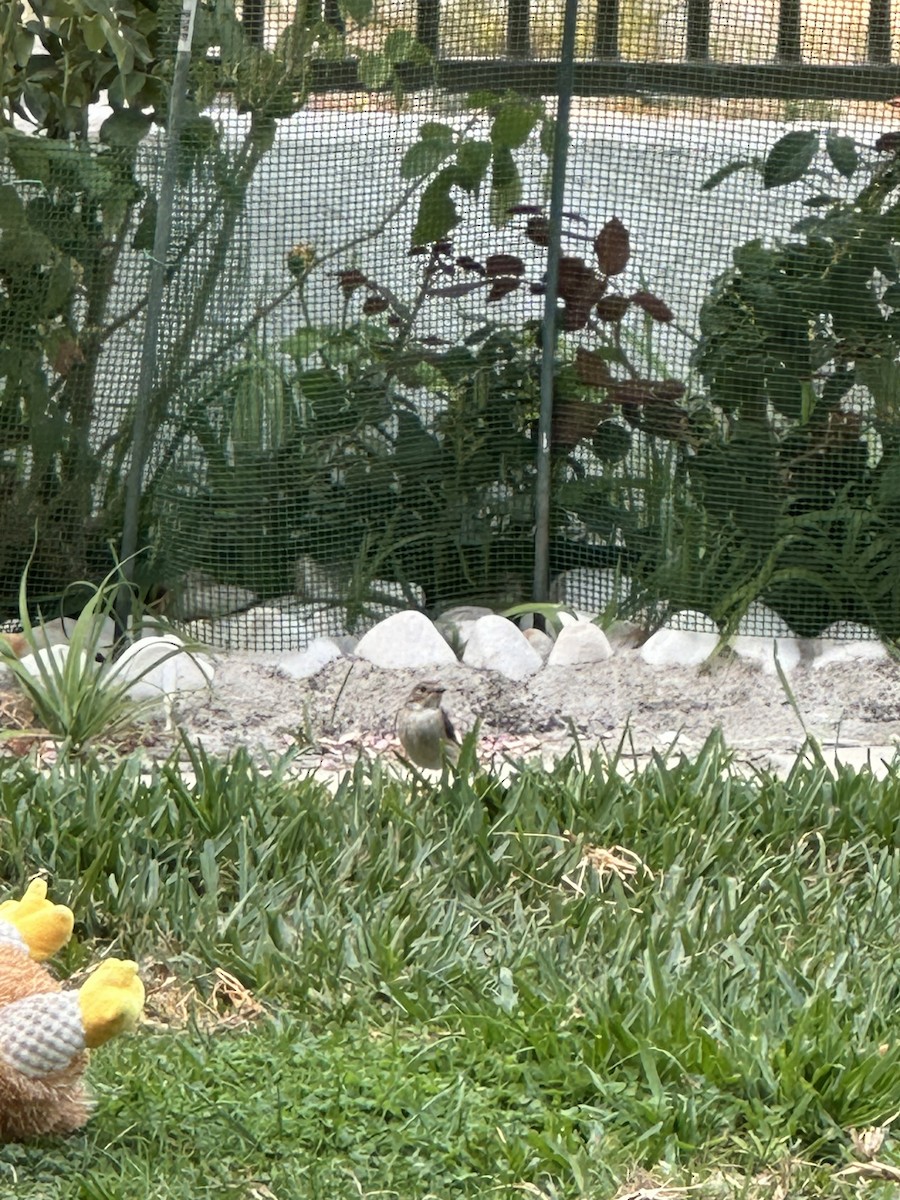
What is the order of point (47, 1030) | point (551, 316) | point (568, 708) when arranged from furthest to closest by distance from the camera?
1. point (551, 316)
2. point (568, 708)
3. point (47, 1030)

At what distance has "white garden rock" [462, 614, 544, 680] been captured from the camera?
200 inches

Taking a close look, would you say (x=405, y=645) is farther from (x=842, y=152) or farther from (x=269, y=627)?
(x=842, y=152)

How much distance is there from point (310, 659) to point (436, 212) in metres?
1.35

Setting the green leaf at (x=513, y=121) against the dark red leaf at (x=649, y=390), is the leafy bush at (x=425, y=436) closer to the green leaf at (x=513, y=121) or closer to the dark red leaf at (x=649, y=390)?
the dark red leaf at (x=649, y=390)

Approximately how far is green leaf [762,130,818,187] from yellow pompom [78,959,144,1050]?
11.7 ft

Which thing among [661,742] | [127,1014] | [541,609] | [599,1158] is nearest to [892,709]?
[661,742]

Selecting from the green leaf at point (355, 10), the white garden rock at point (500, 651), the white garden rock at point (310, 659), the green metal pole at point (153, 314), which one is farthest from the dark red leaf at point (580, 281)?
the white garden rock at point (310, 659)

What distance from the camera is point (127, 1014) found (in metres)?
2.35

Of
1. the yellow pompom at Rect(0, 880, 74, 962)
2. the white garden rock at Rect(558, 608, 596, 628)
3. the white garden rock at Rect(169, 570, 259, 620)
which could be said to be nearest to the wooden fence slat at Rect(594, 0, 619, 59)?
the white garden rock at Rect(558, 608, 596, 628)

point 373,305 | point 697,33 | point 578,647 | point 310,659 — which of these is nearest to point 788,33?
point 697,33

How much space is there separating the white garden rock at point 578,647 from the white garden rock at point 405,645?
30cm

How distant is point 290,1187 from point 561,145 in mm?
Result: 3592

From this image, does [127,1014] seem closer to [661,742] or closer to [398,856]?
[398,856]

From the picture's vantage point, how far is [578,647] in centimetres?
517
